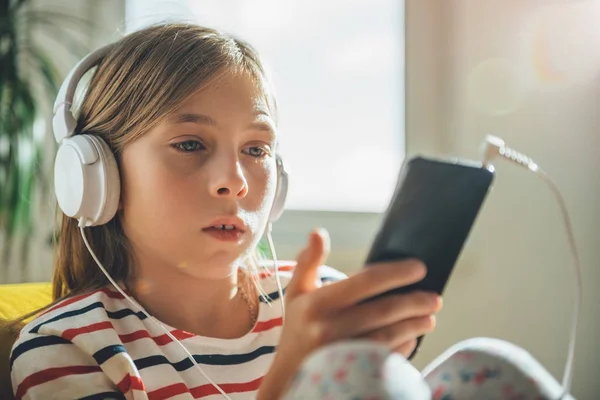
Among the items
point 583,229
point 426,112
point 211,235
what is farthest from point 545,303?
point 211,235

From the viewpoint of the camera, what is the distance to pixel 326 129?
1.81m

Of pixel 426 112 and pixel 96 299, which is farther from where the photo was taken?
pixel 426 112

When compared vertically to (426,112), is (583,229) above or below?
below

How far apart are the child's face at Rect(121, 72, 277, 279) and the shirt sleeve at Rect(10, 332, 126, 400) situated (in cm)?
18

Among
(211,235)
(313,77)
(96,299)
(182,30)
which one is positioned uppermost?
(182,30)

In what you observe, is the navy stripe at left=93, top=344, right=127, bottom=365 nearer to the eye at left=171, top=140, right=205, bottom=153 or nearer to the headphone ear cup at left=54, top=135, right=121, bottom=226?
the headphone ear cup at left=54, top=135, right=121, bottom=226

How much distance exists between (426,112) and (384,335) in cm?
113

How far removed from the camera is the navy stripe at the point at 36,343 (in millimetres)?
828

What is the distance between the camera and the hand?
578 millimetres

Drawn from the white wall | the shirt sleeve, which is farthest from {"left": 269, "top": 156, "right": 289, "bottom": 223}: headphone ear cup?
the white wall

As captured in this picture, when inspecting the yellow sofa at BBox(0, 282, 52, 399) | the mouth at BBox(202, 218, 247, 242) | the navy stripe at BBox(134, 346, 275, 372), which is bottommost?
the yellow sofa at BBox(0, 282, 52, 399)

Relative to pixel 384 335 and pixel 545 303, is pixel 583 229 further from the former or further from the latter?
pixel 384 335

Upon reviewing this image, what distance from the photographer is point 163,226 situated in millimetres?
889

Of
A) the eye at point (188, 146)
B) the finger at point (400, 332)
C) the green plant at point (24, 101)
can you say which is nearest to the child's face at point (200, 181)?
the eye at point (188, 146)
